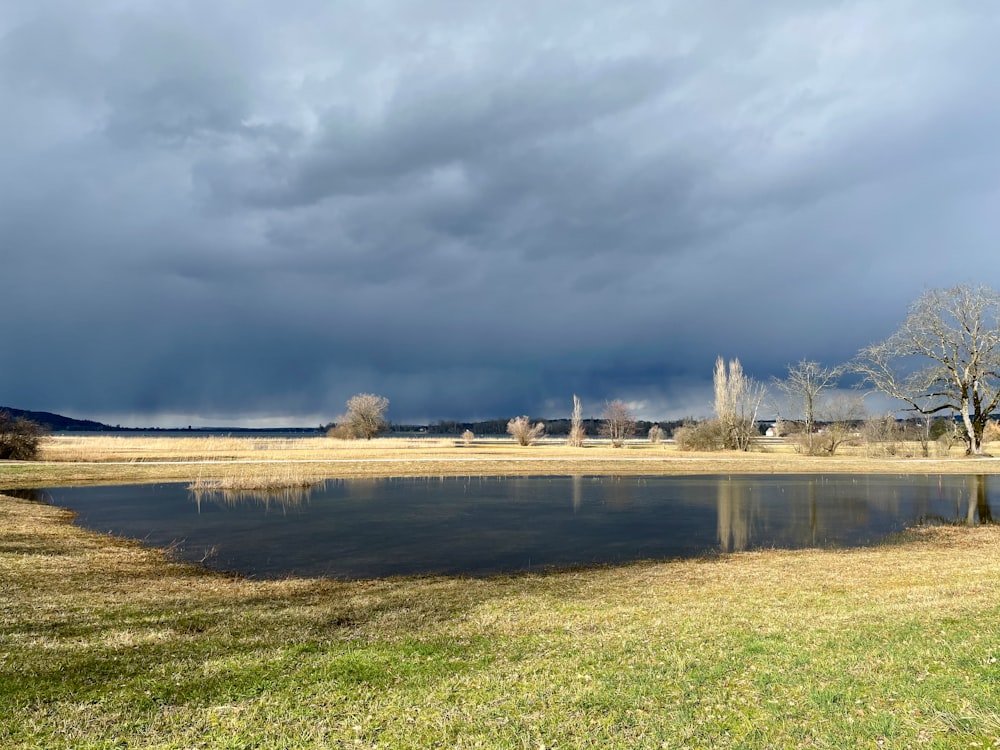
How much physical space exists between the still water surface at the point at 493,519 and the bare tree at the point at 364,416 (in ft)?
197

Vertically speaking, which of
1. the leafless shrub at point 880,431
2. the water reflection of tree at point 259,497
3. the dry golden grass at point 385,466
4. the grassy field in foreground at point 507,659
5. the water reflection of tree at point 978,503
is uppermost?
the leafless shrub at point 880,431

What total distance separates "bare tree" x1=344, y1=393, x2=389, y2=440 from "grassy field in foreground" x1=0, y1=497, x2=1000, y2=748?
277ft

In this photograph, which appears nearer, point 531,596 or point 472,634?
point 472,634

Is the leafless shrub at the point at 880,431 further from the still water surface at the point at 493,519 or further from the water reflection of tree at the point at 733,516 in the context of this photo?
the water reflection of tree at the point at 733,516

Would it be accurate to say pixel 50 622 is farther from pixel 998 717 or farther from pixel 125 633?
pixel 998 717

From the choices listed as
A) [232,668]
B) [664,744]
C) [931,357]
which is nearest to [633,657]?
[664,744]

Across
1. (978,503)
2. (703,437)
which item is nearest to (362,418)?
(703,437)

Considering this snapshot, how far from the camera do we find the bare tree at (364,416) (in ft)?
313

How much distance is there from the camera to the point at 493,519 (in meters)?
22.5

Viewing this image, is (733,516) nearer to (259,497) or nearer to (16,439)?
(259,497)

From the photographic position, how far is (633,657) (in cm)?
708

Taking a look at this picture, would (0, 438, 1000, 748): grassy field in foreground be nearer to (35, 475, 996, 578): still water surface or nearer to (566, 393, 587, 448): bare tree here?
(35, 475, 996, 578): still water surface

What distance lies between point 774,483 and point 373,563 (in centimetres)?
3019

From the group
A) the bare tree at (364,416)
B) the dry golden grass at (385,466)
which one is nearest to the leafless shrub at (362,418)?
the bare tree at (364,416)
